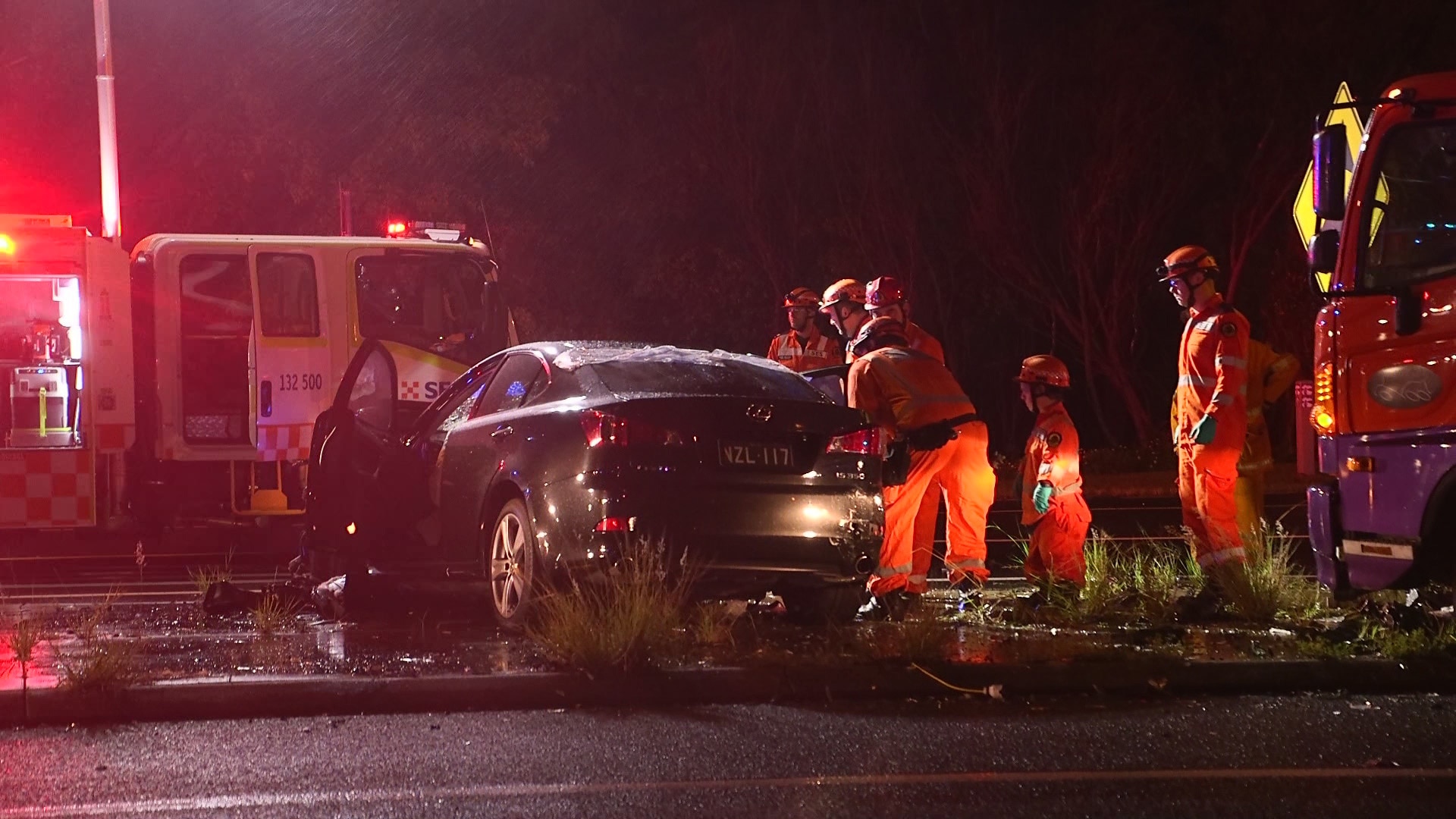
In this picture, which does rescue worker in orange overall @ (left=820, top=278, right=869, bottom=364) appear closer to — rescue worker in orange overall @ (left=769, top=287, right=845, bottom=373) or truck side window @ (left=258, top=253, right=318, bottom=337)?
rescue worker in orange overall @ (left=769, top=287, right=845, bottom=373)

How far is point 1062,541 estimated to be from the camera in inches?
370

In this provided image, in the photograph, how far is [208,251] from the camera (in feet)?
47.4

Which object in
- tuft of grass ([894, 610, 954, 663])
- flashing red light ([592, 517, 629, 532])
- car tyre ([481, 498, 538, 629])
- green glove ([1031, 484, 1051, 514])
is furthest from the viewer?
green glove ([1031, 484, 1051, 514])

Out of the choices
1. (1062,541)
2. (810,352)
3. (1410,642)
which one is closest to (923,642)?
(1410,642)

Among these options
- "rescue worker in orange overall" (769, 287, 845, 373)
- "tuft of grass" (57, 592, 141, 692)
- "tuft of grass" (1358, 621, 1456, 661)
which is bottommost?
"tuft of grass" (1358, 621, 1456, 661)

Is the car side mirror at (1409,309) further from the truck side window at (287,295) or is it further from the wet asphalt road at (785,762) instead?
the truck side window at (287,295)

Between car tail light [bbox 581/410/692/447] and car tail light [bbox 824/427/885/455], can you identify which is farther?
car tail light [bbox 824/427/885/455]

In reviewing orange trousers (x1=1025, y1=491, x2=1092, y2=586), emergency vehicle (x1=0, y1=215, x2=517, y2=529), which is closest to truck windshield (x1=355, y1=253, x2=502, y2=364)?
emergency vehicle (x1=0, y1=215, x2=517, y2=529)

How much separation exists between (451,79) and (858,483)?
16870mm

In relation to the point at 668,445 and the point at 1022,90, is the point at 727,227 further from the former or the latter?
the point at 668,445

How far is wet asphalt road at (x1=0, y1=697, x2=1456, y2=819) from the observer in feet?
17.5

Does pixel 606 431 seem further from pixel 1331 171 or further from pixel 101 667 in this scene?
pixel 1331 171

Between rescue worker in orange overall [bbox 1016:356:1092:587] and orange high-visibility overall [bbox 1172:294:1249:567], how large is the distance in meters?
0.58

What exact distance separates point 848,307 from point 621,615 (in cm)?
363
